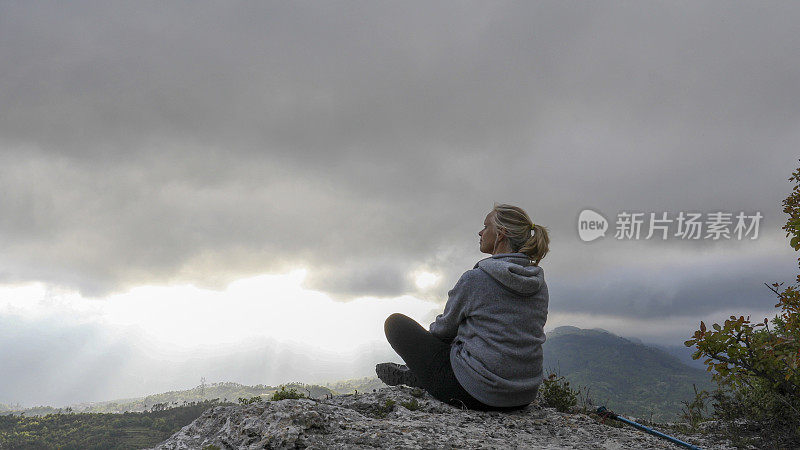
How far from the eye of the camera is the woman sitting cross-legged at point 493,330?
534 centimetres

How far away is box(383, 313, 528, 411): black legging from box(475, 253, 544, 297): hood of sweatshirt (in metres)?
1.29

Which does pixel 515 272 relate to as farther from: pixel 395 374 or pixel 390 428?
pixel 395 374

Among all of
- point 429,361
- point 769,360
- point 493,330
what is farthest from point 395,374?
point 769,360

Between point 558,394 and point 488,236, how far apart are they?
3.42 meters

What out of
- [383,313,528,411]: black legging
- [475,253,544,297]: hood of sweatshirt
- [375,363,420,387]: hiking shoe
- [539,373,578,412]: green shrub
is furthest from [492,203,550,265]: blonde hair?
[539,373,578,412]: green shrub

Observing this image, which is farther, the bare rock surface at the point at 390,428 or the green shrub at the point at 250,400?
the green shrub at the point at 250,400

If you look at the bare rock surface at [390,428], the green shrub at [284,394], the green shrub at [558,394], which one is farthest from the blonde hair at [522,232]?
the green shrub at [284,394]

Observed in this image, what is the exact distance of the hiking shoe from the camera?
6543 mm

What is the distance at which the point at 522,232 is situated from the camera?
5688 mm

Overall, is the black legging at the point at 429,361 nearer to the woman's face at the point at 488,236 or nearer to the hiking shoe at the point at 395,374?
the hiking shoe at the point at 395,374

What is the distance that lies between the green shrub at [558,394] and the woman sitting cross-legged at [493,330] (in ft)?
5.72

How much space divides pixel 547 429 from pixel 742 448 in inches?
171

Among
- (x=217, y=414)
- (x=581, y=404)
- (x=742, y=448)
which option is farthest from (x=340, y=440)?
(x=742, y=448)

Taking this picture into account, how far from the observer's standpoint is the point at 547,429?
18.5 ft
